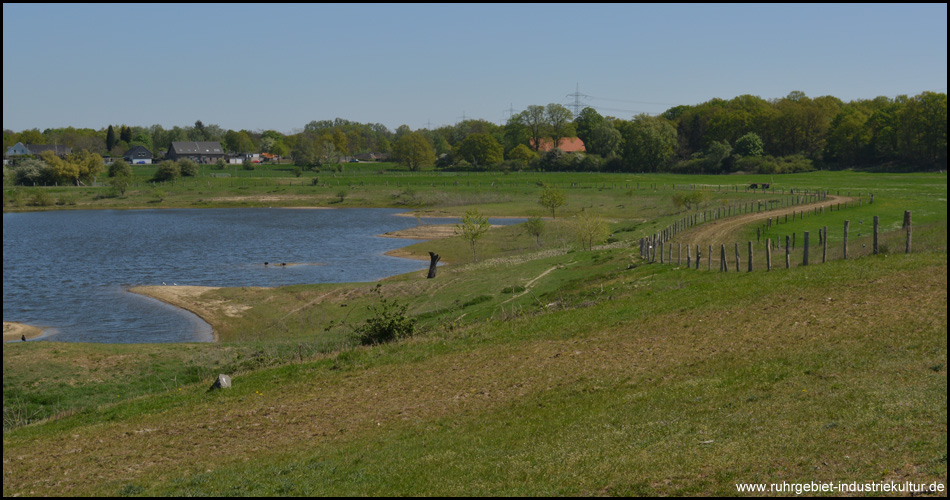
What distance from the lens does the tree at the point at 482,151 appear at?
177125 millimetres

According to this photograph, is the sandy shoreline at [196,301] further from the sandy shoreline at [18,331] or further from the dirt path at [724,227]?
the dirt path at [724,227]

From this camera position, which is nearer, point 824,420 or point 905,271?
point 824,420

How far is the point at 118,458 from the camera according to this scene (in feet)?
55.9

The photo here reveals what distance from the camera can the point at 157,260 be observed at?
66.9 meters

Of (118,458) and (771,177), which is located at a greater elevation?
(771,177)

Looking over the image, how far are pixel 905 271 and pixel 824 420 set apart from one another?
1414 centimetres

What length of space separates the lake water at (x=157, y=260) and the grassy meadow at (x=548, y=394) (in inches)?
363

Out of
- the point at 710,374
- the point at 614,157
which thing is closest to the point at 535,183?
the point at 614,157

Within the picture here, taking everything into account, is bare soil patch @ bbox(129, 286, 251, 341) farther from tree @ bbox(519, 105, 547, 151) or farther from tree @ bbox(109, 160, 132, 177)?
tree @ bbox(519, 105, 547, 151)

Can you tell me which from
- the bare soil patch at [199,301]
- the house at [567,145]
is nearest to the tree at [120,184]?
the bare soil patch at [199,301]

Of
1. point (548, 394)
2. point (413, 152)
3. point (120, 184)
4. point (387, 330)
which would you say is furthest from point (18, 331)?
point (413, 152)

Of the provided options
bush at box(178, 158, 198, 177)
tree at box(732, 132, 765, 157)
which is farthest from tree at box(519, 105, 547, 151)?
bush at box(178, 158, 198, 177)

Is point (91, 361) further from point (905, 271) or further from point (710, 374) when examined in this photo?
point (905, 271)

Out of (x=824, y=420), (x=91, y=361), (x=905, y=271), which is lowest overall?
(x=91, y=361)
